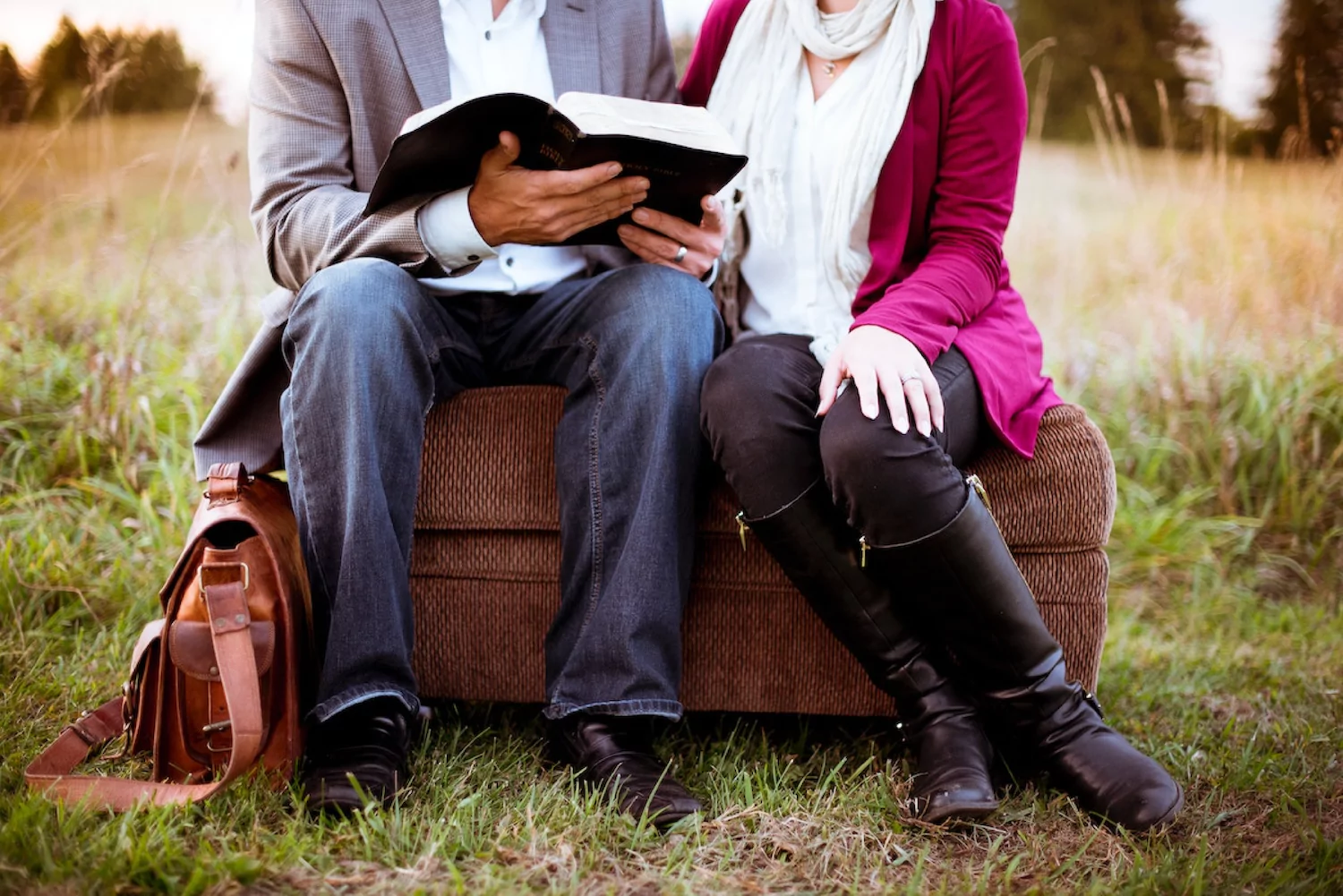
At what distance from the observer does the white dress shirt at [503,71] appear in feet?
5.64

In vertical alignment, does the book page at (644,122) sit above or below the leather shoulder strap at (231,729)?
above

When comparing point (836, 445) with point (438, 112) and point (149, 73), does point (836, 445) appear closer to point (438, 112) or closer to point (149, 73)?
point (438, 112)

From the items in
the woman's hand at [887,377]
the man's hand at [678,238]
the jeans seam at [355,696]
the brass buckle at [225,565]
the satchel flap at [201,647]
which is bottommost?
the jeans seam at [355,696]

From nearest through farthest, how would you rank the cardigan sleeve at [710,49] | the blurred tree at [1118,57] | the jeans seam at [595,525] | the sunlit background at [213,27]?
the jeans seam at [595,525] < the cardigan sleeve at [710,49] < the sunlit background at [213,27] < the blurred tree at [1118,57]

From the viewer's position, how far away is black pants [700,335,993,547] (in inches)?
52.4

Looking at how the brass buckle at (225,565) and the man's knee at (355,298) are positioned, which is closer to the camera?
the brass buckle at (225,565)

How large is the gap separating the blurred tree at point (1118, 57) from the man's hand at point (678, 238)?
3140mm

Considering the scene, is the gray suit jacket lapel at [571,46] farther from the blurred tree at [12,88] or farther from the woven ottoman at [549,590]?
the blurred tree at [12,88]

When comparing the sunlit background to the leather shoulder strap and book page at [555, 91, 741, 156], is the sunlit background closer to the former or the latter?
book page at [555, 91, 741, 156]

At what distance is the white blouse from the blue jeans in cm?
22

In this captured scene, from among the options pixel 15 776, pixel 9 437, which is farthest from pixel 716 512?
pixel 9 437

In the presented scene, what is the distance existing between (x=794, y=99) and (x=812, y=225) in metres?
0.23

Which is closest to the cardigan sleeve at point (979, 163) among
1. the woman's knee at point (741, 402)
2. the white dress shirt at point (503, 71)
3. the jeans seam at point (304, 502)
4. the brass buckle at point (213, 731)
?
the woman's knee at point (741, 402)

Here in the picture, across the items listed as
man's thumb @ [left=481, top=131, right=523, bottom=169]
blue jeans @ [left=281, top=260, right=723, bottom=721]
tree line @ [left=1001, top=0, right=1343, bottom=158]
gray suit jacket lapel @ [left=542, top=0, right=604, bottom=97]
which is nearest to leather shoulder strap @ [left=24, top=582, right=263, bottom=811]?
blue jeans @ [left=281, top=260, right=723, bottom=721]
